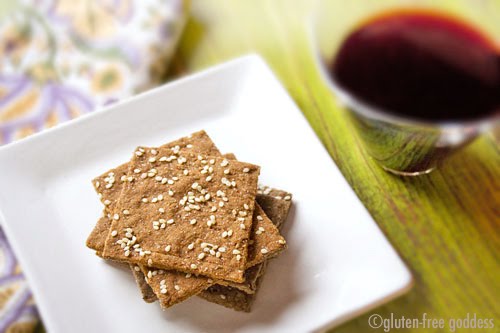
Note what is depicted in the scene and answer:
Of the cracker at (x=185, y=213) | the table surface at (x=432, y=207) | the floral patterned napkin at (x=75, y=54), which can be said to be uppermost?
the floral patterned napkin at (x=75, y=54)

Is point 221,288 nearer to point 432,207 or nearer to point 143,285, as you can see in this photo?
point 143,285

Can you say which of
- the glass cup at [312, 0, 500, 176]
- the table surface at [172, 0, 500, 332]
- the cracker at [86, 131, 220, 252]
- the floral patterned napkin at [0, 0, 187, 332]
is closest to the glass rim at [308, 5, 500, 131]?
the glass cup at [312, 0, 500, 176]

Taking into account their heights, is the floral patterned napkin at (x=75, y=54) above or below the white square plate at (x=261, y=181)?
above

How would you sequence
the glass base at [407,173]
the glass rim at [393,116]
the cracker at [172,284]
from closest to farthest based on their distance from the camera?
the glass rim at [393,116] < the cracker at [172,284] < the glass base at [407,173]

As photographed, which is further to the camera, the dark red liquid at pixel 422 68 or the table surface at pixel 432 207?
the table surface at pixel 432 207

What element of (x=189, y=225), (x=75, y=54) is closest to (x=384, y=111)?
(x=189, y=225)

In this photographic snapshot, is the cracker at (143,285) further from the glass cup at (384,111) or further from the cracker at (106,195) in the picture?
the glass cup at (384,111)

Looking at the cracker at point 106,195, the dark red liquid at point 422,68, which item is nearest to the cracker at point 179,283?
the cracker at point 106,195
